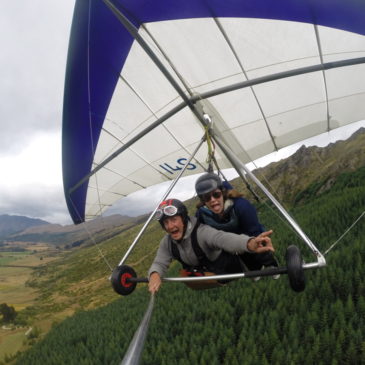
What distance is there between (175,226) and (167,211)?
172mm

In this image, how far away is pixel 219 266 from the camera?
2.79m

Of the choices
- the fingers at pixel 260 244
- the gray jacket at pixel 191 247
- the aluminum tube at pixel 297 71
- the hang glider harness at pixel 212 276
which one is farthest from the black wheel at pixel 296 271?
the aluminum tube at pixel 297 71

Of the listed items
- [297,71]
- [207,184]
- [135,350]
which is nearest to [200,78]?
[297,71]

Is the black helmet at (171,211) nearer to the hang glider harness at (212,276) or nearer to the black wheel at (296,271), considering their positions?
the hang glider harness at (212,276)

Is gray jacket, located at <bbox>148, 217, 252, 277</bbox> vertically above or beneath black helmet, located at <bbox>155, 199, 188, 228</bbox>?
beneath

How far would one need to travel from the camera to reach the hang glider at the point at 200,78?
285cm

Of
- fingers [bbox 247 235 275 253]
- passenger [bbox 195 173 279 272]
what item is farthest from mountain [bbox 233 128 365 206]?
fingers [bbox 247 235 275 253]

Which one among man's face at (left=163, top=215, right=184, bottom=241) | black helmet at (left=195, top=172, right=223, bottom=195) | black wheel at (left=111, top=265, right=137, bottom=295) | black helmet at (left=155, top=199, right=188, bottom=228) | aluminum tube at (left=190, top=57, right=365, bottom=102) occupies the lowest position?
black wheel at (left=111, top=265, right=137, bottom=295)

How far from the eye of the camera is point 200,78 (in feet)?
12.8

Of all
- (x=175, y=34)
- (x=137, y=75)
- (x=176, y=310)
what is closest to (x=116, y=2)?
(x=175, y=34)

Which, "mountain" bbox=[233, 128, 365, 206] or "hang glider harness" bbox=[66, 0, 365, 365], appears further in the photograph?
"mountain" bbox=[233, 128, 365, 206]

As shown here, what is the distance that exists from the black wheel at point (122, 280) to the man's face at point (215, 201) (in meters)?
1.12

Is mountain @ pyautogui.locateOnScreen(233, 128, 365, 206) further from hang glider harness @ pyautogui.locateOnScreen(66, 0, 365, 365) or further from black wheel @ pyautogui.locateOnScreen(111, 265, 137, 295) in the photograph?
black wheel @ pyautogui.locateOnScreen(111, 265, 137, 295)

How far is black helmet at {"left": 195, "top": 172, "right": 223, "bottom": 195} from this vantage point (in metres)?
2.89
